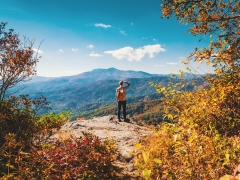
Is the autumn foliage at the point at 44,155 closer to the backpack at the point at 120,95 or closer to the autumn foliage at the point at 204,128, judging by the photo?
the autumn foliage at the point at 204,128

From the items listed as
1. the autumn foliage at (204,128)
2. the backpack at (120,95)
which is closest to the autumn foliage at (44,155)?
the autumn foliage at (204,128)

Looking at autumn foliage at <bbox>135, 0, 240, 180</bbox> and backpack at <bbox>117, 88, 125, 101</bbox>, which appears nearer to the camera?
autumn foliage at <bbox>135, 0, 240, 180</bbox>

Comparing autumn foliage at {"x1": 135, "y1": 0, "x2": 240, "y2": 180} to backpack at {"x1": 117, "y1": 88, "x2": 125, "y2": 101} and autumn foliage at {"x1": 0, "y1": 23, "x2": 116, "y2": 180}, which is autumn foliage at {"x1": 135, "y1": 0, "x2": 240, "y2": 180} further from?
backpack at {"x1": 117, "y1": 88, "x2": 125, "y2": 101}

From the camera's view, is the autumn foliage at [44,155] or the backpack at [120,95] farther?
the backpack at [120,95]

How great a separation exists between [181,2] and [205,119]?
5377 millimetres

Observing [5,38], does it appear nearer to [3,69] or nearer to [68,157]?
[3,69]

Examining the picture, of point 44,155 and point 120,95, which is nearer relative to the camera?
point 44,155

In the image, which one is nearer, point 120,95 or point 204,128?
point 204,128

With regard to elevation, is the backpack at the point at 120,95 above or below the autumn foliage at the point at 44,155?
above

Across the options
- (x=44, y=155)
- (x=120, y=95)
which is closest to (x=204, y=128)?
(x=44, y=155)

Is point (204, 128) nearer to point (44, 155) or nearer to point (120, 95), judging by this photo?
point (44, 155)

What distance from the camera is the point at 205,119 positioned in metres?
4.53

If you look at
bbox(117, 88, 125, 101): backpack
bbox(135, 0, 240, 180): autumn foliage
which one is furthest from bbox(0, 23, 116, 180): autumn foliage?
bbox(117, 88, 125, 101): backpack

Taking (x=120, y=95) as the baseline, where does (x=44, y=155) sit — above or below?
below
